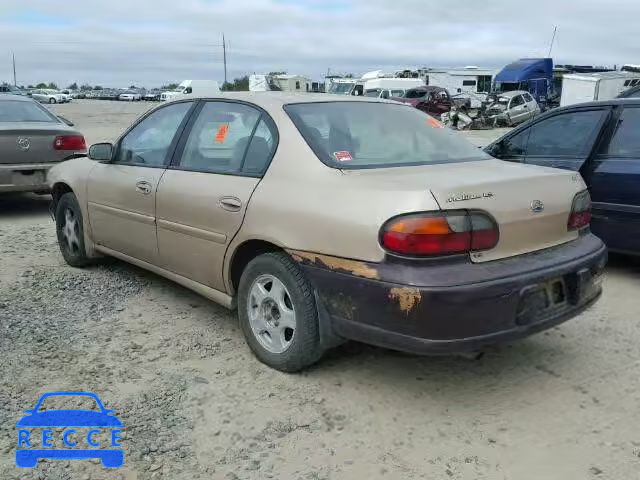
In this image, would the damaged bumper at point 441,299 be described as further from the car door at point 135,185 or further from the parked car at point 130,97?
the parked car at point 130,97

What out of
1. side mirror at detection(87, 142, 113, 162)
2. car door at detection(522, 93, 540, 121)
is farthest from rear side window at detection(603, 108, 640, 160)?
car door at detection(522, 93, 540, 121)

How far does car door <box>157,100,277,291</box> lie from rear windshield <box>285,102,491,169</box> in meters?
0.27

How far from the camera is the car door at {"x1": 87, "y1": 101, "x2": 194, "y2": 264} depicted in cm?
421

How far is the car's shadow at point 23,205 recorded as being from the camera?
8.17m

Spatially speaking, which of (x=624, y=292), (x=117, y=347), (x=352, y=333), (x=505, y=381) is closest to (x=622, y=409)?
(x=505, y=381)

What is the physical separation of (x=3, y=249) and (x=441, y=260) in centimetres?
493

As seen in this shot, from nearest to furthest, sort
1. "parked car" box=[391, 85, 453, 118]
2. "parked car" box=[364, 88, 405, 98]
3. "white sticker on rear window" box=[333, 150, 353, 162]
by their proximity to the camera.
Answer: "white sticker on rear window" box=[333, 150, 353, 162] → "parked car" box=[391, 85, 453, 118] → "parked car" box=[364, 88, 405, 98]

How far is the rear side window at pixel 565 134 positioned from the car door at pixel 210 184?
3.16m

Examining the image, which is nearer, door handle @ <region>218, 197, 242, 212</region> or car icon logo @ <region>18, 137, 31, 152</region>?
door handle @ <region>218, 197, 242, 212</region>

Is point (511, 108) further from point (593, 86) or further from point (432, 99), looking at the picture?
point (432, 99)

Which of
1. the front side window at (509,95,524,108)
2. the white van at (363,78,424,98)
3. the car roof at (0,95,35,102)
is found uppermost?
the white van at (363,78,424,98)

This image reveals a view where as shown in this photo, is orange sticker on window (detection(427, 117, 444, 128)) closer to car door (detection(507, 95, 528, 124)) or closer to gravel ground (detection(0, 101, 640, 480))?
gravel ground (detection(0, 101, 640, 480))

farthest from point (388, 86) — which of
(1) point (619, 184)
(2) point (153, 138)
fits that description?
(2) point (153, 138)

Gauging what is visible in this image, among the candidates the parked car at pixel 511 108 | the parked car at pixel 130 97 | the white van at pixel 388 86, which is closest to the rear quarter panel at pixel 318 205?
the parked car at pixel 511 108
